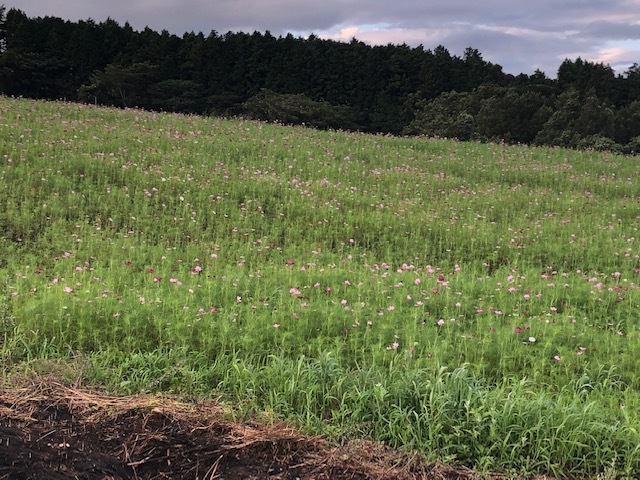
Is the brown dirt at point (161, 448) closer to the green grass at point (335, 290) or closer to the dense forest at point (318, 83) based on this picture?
the green grass at point (335, 290)

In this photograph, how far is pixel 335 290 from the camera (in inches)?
215

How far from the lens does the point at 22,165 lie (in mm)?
9125

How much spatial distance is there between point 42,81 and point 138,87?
679 cm

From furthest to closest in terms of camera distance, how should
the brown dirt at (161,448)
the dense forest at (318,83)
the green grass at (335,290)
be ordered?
the dense forest at (318,83), the green grass at (335,290), the brown dirt at (161,448)

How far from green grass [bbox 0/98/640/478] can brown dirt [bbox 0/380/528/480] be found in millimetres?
161

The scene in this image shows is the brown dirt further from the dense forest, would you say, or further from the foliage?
the foliage

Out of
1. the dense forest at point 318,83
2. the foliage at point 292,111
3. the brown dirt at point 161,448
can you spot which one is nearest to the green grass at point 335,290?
the brown dirt at point 161,448

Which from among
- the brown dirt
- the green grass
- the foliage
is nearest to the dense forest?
the foliage

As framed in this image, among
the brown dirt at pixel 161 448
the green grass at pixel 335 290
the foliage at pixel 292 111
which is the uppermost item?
the foliage at pixel 292 111

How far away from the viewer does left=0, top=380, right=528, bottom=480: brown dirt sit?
8.26 feet

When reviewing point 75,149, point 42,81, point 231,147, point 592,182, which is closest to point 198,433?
point 75,149

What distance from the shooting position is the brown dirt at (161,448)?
252cm

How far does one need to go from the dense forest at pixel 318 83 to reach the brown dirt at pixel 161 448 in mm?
27590

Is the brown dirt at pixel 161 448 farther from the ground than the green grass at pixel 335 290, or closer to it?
closer to it
